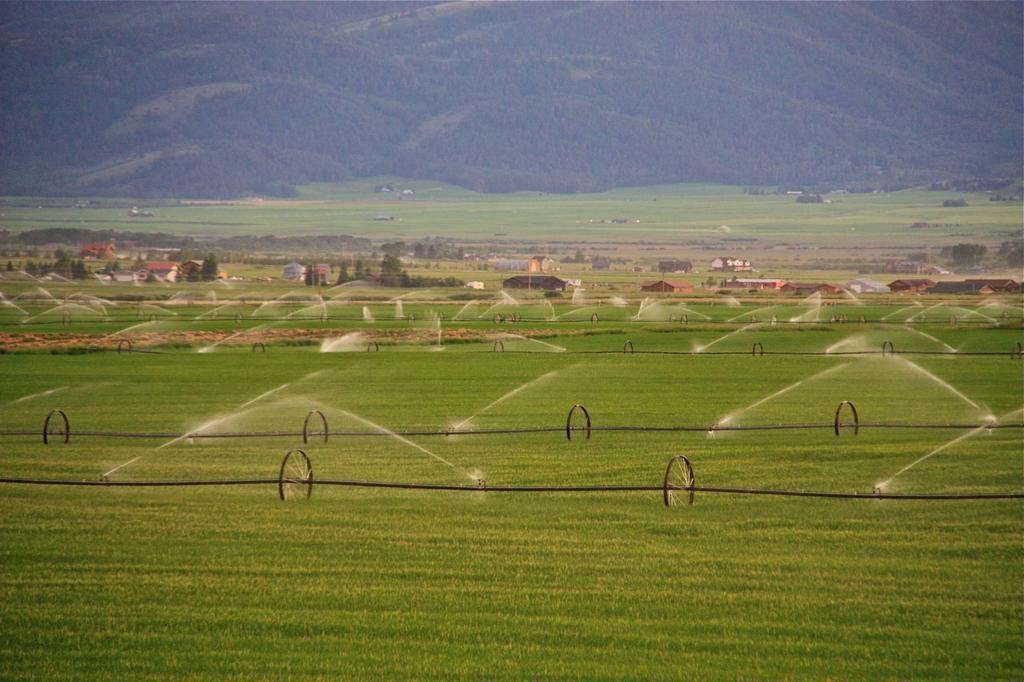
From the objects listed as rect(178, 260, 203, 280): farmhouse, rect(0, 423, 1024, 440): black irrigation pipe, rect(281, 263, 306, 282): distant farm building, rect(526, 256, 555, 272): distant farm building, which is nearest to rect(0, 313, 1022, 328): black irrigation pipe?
rect(0, 423, 1024, 440): black irrigation pipe

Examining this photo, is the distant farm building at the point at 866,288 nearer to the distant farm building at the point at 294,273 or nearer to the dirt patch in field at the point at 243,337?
the distant farm building at the point at 294,273

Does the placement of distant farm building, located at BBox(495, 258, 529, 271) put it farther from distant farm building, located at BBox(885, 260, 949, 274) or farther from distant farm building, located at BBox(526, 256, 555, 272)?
distant farm building, located at BBox(885, 260, 949, 274)

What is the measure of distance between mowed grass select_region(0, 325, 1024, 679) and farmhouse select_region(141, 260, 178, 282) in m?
90.9

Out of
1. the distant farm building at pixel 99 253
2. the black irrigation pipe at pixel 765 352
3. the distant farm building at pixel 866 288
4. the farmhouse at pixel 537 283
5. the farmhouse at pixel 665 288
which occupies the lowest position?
the distant farm building at pixel 866 288

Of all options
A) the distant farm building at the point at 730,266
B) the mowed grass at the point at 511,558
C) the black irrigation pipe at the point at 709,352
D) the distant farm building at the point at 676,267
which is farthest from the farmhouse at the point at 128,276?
the mowed grass at the point at 511,558

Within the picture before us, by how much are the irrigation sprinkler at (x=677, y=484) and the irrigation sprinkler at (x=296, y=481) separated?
13.9 feet

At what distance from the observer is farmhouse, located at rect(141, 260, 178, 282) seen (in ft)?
371

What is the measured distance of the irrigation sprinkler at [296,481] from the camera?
15.1m

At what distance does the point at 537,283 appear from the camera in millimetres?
104000

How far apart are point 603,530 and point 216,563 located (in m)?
4.28

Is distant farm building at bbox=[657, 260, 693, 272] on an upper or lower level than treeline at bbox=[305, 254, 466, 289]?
lower

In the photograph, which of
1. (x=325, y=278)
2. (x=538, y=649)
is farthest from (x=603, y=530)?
(x=325, y=278)

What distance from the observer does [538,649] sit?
405 inches

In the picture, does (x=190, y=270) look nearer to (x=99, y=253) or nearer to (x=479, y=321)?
(x=99, y=253)
